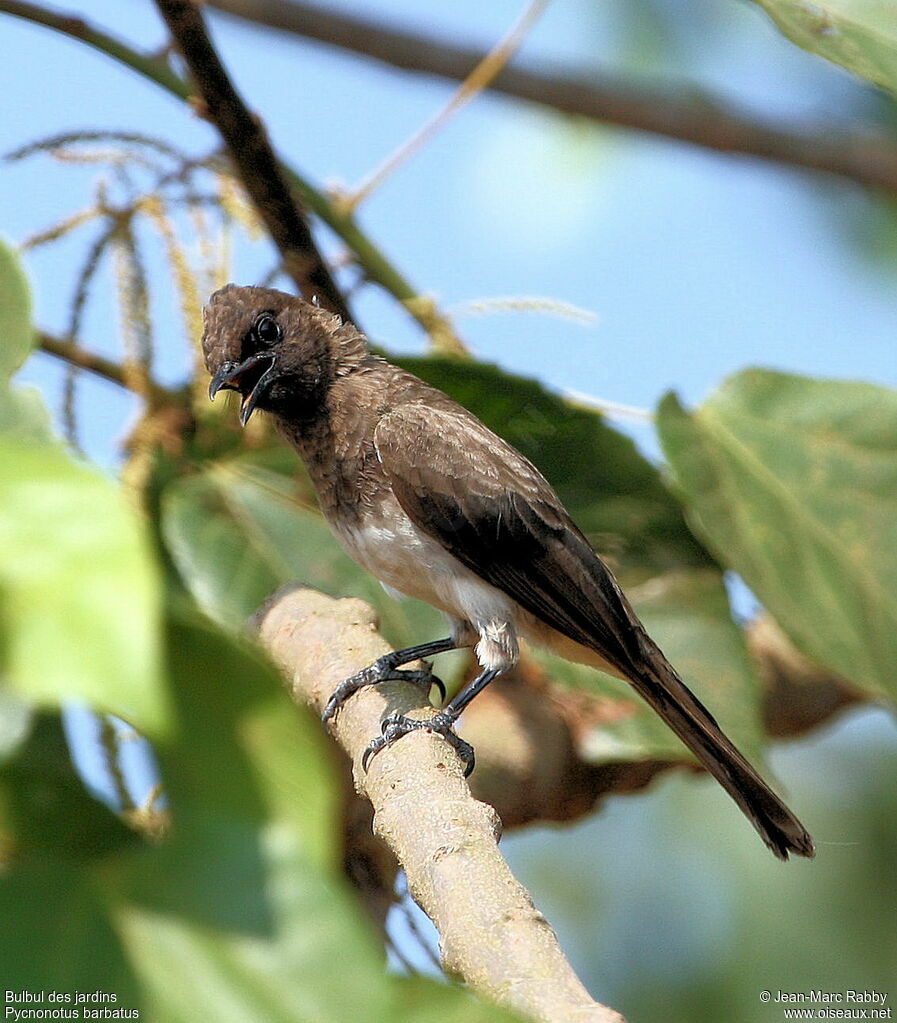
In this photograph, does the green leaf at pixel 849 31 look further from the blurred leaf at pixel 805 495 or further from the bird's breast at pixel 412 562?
the bird's breast at pixel 412 562

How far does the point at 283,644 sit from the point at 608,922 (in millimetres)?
3660

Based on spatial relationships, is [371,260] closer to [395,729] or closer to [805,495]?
[805,495]

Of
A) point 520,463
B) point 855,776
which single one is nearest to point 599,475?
point 520,463

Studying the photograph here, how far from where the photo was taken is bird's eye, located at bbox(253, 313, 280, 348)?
3.14 metres

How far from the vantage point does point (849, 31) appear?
229cm

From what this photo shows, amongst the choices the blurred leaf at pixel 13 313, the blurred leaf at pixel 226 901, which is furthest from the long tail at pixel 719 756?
the blurred leaf at pixel 226 901

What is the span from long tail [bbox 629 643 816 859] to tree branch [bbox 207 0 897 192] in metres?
2.11

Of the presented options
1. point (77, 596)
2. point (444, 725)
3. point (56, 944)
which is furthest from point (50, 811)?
point (444, 725)

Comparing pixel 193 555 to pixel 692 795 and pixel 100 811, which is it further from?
pixel 692 795

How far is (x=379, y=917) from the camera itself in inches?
105

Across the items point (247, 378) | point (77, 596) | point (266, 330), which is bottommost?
point (77, 596)

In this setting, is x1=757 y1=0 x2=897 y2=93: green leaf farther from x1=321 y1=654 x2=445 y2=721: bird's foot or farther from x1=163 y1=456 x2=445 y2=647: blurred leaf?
x1=163 y1=456 x2=445 y2=647: blurred leaf

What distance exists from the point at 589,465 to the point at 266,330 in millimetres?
882

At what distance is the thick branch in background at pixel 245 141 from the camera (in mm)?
2576
